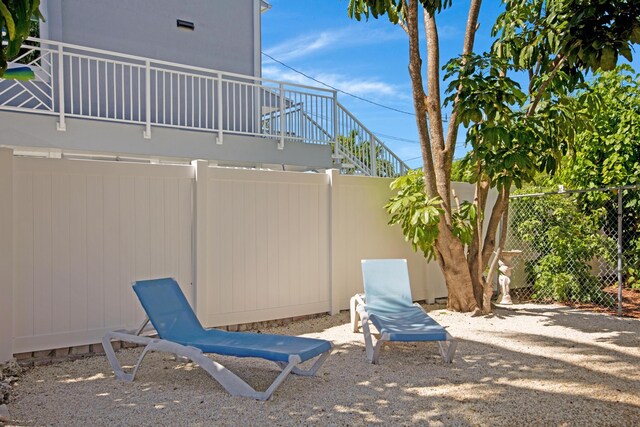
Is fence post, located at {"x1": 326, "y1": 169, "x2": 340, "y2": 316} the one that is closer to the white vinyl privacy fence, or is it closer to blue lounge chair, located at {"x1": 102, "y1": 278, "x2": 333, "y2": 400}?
the white vinyl privacy fence

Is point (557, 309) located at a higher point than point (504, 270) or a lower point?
lower

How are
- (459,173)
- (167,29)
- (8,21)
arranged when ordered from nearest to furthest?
(8,21) → (459,173) → (167,29)

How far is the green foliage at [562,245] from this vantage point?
8305 mm

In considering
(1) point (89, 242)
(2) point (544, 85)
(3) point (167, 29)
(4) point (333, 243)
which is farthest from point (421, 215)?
(3) point (167, 29)

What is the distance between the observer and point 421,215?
7.02 m

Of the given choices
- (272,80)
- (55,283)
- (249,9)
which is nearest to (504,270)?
(272,80)

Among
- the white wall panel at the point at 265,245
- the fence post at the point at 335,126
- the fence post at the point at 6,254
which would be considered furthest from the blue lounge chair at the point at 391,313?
the fence post at the point at 335,126

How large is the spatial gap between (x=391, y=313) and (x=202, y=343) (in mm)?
2257

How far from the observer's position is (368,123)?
11680mm

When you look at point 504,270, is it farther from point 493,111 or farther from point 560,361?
point 560,361

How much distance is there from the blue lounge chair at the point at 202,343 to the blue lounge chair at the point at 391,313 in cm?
78

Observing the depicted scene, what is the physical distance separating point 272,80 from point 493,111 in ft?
15.8

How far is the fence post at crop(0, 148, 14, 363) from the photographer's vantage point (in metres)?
4.77

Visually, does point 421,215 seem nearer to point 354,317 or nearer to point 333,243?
point 333,243
